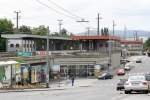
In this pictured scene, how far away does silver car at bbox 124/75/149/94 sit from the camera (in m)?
33.6

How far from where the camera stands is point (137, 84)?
33.8 metres

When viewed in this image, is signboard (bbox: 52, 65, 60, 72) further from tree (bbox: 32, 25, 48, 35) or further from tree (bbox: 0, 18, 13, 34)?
tree (bbox: 32, 25, 48, 35)

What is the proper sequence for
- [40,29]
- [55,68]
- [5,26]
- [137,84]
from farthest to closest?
[40,29] < [5,26] < [55,68] < [137,84]

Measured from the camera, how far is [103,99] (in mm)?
30750

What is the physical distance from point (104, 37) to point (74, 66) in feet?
86.8

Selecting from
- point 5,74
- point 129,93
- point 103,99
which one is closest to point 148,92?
point 129,93

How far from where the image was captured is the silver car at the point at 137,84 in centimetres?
3362

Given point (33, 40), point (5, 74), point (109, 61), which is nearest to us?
point (5, 74)

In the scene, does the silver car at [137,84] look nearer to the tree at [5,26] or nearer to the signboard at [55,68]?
the signboard at [55,68]

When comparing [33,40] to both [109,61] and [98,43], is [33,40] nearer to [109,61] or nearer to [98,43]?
[109,61]

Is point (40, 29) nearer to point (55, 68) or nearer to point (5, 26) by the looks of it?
point (5, 26)

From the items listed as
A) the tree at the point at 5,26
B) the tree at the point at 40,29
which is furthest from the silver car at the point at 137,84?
the tree at the point at 40,29

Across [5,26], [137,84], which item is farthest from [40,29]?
[137,84]

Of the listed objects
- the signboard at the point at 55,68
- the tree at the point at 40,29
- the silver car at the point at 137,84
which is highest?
the tree at the point at 40,29
